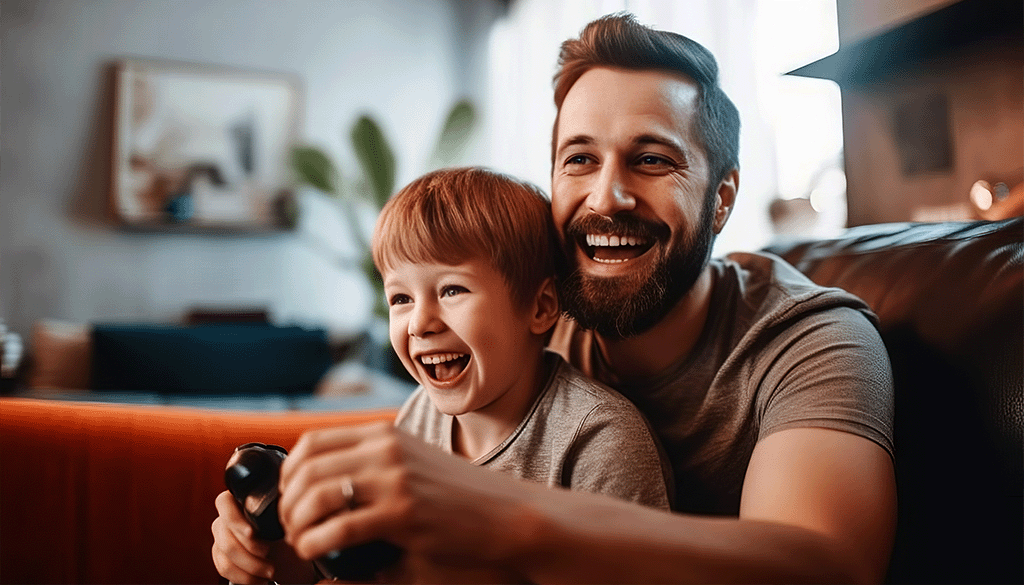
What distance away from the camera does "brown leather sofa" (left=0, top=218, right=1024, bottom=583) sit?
2.93 ft

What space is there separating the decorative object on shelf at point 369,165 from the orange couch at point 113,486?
2.65 m

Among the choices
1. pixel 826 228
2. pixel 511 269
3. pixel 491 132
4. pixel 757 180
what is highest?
pixel 491 132

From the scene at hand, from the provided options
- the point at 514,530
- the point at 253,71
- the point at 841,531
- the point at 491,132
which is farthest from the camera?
the point at 491,132

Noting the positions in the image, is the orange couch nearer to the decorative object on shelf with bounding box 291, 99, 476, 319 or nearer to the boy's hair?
the boy's hair

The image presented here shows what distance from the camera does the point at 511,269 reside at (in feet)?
3.23

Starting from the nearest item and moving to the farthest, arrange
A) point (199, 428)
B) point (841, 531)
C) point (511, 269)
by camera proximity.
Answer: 1. point (841, 531)
2. point (511, 269)
3. point (199, 428)

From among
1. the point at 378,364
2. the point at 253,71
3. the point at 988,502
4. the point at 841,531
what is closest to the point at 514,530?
the point at 841,531

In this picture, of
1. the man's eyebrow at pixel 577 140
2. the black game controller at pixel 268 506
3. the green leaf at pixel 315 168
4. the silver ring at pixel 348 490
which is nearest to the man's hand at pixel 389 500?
the silver ring at pixel 348 490

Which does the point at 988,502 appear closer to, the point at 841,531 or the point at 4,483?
the point at 841,531

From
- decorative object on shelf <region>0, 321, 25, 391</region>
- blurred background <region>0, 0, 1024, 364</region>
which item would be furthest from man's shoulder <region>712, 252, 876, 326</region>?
decorative object on shelf <region>0, 321, 25, 391</region>

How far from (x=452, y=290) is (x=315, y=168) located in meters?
3.43

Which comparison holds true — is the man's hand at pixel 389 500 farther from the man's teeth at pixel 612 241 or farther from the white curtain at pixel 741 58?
the white curtain at pixel 741 58

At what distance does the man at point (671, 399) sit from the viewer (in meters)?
0.57

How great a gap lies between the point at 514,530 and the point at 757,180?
2.20 metres
